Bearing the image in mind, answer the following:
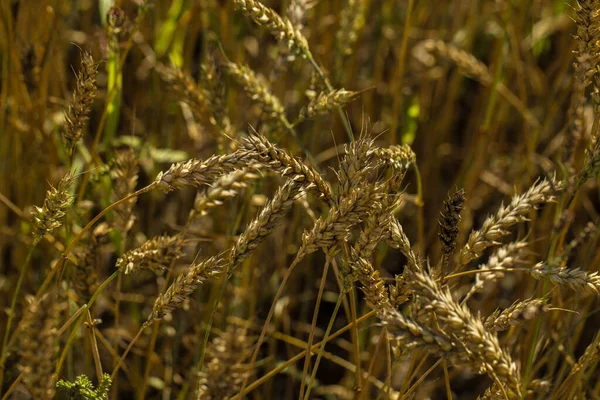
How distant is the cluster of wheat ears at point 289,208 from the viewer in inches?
44.3

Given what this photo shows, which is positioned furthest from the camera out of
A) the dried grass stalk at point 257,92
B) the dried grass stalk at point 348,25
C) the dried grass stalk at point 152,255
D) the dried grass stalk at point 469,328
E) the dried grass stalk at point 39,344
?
the dried grass stalk at point 348,25

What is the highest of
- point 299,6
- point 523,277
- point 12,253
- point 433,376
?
point 299,6

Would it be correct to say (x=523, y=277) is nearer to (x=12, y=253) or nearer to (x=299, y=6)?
(x=299, y=6)

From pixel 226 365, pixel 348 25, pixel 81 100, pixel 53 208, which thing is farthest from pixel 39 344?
pixel 348 25

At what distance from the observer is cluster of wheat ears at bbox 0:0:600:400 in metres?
1.12

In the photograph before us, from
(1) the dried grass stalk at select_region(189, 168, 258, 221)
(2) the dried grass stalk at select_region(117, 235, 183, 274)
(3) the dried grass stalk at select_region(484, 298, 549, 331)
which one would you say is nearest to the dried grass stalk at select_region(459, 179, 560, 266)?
(3) the dried grass stalk at select_region(484, 298, 549, 331)

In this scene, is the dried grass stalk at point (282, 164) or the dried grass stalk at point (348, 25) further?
the dried grass stalk at point (348, 25)

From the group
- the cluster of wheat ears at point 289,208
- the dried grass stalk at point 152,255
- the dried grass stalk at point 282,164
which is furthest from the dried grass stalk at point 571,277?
the dried grass stalk at point 152,255

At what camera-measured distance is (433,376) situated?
230cm

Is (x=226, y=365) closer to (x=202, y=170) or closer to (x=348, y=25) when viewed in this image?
(x=202, y=170)

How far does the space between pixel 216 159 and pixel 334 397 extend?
1.31 metres

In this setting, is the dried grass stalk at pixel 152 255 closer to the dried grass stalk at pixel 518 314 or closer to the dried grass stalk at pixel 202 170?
the dried grass stalk at pixel 202 170

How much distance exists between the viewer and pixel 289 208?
1126 mm

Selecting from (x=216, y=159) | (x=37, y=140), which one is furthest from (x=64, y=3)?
(x=216, y=159)
